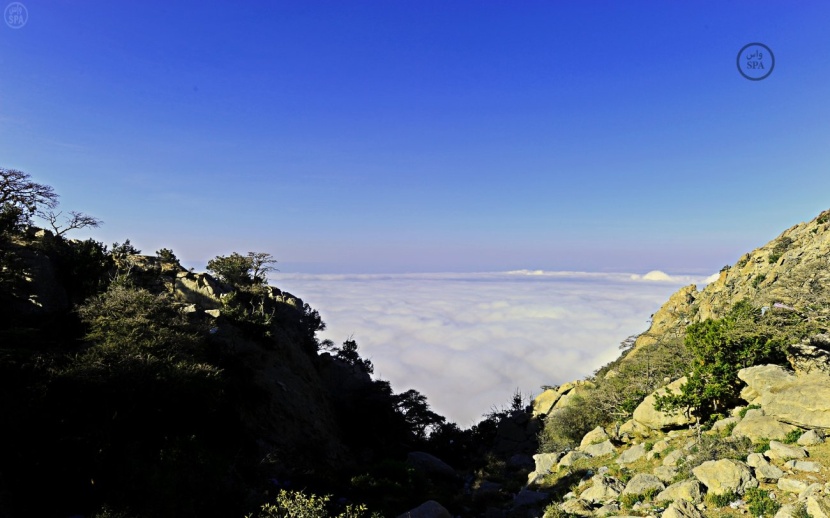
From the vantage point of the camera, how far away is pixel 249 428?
1942cm

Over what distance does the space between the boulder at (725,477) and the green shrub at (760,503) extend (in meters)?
0.32

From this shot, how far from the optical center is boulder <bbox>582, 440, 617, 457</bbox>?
18.5 metres

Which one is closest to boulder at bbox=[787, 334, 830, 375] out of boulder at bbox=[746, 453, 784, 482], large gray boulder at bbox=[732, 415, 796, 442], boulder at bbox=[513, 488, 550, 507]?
large gray boulder at bbox=[732, 415, 796, 442]

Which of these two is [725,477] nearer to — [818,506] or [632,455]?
[818,506]

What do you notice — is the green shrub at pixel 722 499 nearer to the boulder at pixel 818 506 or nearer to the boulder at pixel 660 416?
the boulder at pixel 818 506

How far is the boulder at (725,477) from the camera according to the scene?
10.9 metres

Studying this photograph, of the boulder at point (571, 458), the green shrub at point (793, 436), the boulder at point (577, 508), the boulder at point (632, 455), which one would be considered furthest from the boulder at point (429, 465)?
the green shrub at point (793, 436)

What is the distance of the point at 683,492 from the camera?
37.4 ft

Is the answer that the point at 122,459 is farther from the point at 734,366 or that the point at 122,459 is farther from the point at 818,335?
the point at 818,335

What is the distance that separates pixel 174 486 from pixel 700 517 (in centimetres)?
1389

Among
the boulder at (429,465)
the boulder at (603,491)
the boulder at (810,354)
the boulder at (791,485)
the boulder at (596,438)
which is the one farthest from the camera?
the boulder at (429,465)

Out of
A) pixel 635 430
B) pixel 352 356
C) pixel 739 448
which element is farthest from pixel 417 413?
pixel 739 448

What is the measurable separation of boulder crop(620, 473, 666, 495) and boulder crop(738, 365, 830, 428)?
15.0ft

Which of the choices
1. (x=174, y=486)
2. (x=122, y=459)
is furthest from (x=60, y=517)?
(x=174, y=486)
